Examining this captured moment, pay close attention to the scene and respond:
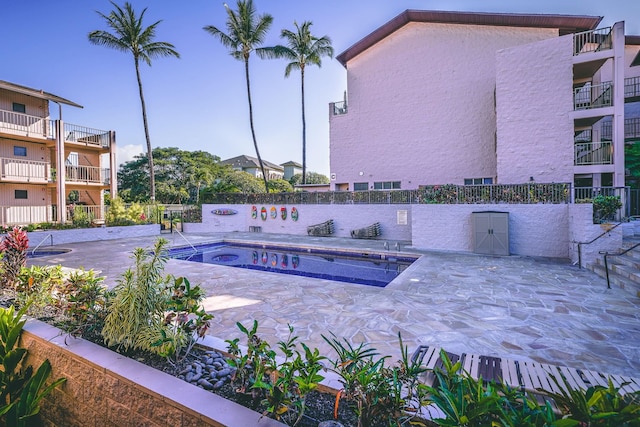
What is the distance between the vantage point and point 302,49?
20.2 meters

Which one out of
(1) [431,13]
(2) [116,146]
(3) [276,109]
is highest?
(1) [431,13]

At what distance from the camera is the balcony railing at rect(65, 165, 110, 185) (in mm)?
17736

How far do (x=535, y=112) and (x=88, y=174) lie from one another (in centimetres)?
2454

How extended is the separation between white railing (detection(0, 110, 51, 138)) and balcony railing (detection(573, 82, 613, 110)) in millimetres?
26787

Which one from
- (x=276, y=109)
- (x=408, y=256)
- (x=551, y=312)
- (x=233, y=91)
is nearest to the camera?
(x=551, y=312)

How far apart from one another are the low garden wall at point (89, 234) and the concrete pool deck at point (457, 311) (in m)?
7.79

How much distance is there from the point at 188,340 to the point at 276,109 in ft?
84.5

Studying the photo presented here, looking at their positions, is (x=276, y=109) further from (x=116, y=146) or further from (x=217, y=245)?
(x=217, y=245)

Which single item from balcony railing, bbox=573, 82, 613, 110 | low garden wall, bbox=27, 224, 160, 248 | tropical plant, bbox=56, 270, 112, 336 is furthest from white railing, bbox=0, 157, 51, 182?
balcony railing, bbox=573, 82, 613, 110

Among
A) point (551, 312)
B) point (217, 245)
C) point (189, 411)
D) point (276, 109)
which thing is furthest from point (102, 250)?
point (276, 109)

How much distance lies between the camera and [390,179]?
1764 centimetres

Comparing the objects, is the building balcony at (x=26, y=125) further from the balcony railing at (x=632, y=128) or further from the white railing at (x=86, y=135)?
the balcony railing at (x=632, y=128)

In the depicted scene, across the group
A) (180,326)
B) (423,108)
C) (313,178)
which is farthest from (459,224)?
(313,178)

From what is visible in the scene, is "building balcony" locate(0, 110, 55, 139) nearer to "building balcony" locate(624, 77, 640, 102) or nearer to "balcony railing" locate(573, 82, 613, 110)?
"balcony railing" locate(573, 82, 613, 110)
